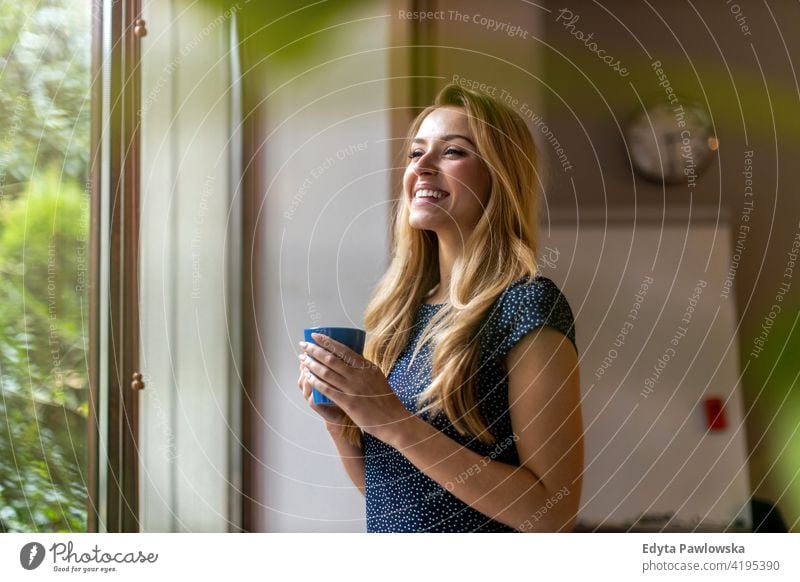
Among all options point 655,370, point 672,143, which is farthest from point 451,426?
point 672,143

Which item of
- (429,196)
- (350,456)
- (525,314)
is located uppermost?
(429,196)

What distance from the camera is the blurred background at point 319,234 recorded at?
651mm

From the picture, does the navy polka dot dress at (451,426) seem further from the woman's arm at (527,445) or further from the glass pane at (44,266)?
the glass pane at (44,266)

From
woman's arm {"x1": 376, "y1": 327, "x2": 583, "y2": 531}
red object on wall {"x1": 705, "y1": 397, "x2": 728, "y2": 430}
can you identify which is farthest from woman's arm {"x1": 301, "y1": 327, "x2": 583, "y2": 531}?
red object on wall {"x1": 705, "y1": 397, "x2": 728, "y2": 430}

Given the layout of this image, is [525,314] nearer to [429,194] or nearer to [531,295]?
[531,295]

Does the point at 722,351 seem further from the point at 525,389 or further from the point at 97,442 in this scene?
the point at 97,442

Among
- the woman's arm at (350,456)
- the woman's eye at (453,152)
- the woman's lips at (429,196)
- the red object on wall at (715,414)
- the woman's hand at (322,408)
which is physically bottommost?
the woman's arm at (350,456)

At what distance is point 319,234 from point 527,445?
0.83ft

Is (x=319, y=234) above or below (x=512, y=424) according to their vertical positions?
above

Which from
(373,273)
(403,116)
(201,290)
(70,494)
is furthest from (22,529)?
(403,116)

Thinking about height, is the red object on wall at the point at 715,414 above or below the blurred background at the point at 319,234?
below

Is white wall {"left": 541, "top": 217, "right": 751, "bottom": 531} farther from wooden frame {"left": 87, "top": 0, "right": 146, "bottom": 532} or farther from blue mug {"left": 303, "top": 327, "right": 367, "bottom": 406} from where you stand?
wooden frame {"left": 87, "top": 0, "right": 146, "bottom": 532}

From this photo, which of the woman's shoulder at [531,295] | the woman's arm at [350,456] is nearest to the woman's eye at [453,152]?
the woman's shoulder at [531,295]

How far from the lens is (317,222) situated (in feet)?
2.26
